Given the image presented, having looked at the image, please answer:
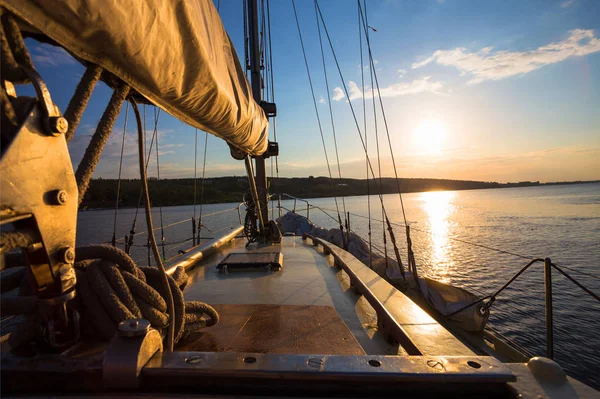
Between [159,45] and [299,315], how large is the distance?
1.82 meters

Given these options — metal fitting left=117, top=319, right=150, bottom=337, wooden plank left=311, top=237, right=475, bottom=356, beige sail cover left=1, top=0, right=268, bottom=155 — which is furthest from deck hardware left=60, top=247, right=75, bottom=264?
wooden plank left=311, top=237, right=475, bottom=356

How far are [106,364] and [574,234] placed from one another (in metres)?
21.8

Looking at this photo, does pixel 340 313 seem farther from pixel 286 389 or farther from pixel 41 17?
pixel 41 17

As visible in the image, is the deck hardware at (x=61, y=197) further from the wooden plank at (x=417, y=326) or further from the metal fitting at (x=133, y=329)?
the wooden plank at (x=417, y=326)

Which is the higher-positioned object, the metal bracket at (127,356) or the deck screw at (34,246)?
the deck screw at (34,246)

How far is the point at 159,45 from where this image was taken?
1082 millimetres

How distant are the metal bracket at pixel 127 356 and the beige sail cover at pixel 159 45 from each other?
78cm

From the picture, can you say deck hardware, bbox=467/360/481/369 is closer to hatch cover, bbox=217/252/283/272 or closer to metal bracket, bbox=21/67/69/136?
metal bracket, bbox=21/67/69/136

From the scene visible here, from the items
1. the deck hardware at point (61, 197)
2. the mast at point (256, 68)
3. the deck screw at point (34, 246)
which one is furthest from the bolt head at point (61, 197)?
the mast at point (256, 68)

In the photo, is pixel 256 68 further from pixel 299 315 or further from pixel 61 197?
pixel 61 197

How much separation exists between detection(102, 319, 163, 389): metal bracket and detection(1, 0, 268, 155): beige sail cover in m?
0.78

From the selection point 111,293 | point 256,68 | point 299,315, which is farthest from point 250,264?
point 256,68

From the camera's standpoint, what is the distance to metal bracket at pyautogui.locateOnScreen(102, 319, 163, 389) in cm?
84

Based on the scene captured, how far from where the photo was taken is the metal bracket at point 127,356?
2.76 ft
